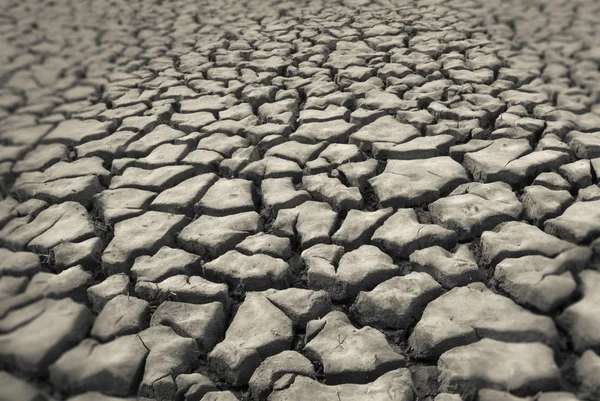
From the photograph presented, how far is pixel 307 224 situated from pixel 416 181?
42 centimetres

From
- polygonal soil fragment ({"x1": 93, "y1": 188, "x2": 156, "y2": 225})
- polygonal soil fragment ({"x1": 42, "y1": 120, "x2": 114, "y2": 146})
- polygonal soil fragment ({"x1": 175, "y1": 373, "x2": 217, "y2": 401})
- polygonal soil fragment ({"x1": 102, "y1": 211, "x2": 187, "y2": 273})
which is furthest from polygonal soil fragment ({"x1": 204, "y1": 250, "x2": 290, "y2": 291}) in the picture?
polygonal soil fragment ({"x1": 42, "y1": 120, "x2": 114, "y2": 146})

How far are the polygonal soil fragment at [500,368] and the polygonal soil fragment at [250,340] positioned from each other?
36cm

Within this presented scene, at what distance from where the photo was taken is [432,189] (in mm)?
1675

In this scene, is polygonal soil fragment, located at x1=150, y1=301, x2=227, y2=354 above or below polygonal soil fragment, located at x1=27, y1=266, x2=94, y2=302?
below

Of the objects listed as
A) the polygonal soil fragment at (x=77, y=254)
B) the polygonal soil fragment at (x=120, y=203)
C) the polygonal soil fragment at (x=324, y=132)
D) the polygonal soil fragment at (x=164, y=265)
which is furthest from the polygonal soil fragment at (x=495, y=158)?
the polygonal soil fragment at (x=77, y=254)

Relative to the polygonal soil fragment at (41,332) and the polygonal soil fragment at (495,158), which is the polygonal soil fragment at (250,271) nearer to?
the polygonal soil fragment at (41,332)

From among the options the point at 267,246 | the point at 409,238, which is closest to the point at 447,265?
the point at 409,238

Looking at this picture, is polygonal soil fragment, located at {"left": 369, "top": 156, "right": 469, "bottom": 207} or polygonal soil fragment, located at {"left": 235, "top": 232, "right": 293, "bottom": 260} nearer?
polygonal soil fragment, located at {"left": 235, "top": 232, "right": 293, "bottom": 260}

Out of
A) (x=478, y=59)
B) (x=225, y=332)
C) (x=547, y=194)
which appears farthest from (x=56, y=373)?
(x=478, y=59)

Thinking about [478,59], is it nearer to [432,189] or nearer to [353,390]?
[432,189]

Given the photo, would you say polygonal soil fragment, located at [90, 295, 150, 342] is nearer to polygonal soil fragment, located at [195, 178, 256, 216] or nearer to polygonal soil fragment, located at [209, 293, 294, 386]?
polygonal soil fragment, located at [209, 293, 294, 386]

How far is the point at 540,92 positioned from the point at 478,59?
520 mm

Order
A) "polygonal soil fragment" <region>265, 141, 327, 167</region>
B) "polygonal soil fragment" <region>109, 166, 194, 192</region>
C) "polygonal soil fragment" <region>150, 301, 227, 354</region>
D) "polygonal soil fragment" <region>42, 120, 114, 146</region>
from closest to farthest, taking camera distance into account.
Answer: "polygonal soil fragment" <region>150, 301, 227, 354</region> < "polygonal soil fragment" <region>109, 166, 194, 192</region> < "polygonal soil fragment" <region>265, 141, 327, 167</region> < "polygonal soil fragment" <region>42, 120, 114, 146</region>

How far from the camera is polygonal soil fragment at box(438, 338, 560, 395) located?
1.02 metres
